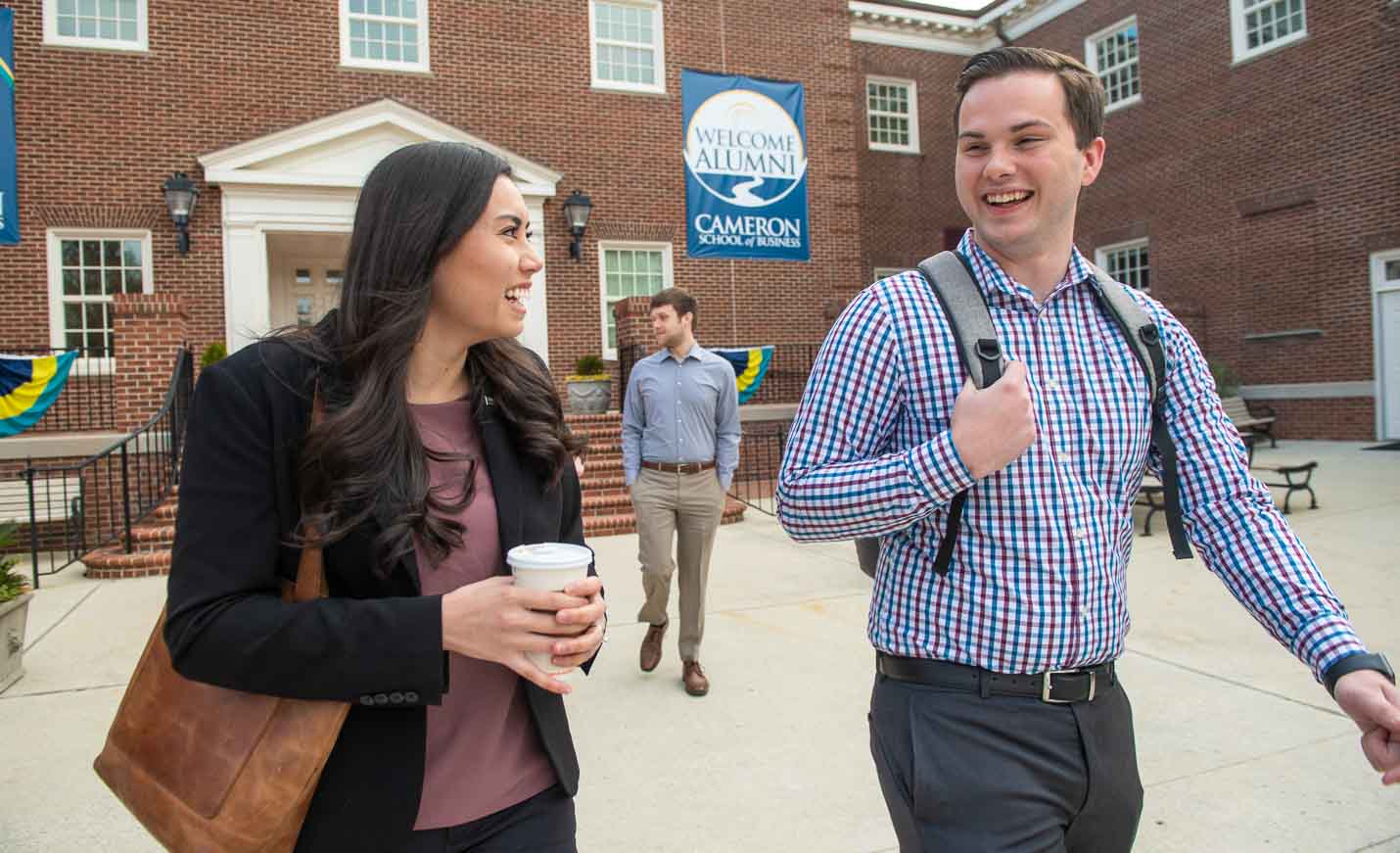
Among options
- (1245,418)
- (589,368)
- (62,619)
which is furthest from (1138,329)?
(1245,418)

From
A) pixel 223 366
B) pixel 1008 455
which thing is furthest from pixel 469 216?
pixel 1008 455

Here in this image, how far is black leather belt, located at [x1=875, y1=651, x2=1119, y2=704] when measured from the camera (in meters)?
1.57

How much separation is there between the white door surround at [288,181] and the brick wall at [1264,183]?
12328 millimetres

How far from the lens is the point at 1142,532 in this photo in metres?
8.48

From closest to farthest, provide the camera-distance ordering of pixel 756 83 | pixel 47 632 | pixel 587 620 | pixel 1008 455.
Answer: pixel 587 620
pixel 1008 455
pixel 47 632
pixel 756 83

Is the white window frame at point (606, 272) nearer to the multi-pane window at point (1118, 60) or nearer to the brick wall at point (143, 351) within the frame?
the brick wall at point (143, 351)

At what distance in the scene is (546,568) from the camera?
1275 millimetres

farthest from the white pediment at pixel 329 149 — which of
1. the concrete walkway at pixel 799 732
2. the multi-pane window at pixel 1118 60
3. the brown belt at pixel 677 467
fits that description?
the multi-pane window at pixel 1118 60

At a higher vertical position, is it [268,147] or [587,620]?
[268,147]

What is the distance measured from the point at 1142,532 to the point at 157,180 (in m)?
12.6

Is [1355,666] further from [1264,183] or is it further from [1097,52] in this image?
[1097,52]

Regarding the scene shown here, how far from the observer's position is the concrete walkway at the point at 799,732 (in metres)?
3.25

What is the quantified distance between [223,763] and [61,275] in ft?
44.1

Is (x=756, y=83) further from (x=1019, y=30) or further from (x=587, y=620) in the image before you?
(x=587, y=620)
